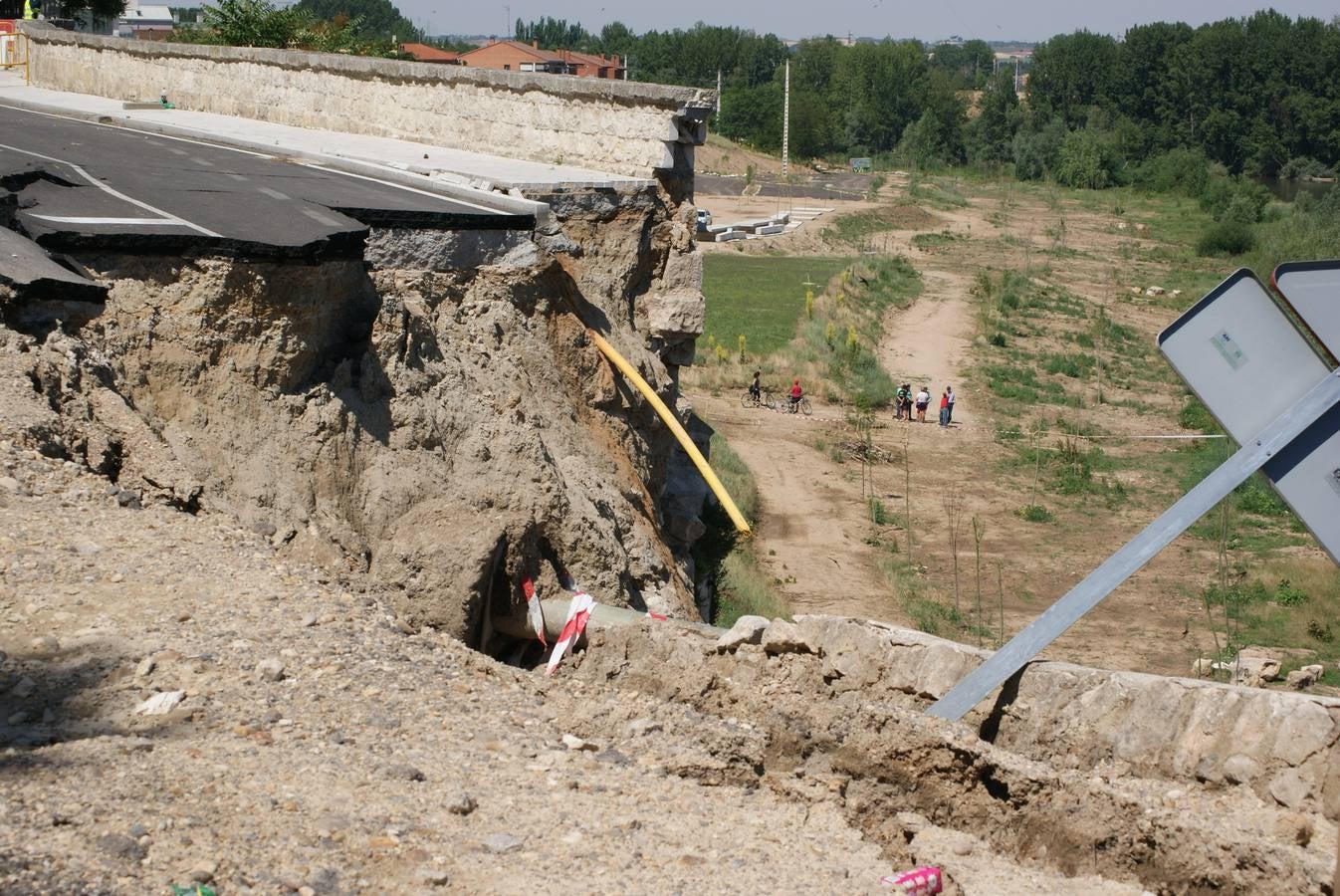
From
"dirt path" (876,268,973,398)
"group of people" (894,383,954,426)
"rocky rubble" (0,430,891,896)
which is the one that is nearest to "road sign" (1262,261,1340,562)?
"rocky rubble" (0,430,891,896)

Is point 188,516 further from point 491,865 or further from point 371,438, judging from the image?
point 491,865

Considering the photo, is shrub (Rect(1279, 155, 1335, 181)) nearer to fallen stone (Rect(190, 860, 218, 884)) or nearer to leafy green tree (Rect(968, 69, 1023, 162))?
leafy green tree (Rect(968, 69, 1023, 162))

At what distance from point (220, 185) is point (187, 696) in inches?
273

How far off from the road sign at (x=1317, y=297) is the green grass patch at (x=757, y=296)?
76.7 feet

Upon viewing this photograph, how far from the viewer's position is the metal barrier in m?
27.5

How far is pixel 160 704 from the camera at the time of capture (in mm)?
4766

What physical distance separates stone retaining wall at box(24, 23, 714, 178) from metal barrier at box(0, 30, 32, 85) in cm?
344

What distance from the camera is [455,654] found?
19.3ft

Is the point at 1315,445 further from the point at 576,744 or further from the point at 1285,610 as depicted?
the point at 1285,610

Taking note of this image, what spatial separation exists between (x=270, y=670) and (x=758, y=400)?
21794mm

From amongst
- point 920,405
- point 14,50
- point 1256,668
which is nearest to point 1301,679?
point 1256,668

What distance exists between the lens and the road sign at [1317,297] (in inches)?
152

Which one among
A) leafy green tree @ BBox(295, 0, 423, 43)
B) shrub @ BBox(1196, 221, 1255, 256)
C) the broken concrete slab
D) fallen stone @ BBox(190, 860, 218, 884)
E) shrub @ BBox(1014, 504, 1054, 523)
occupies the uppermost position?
leafy green tree @ BBox(295, 0, 423, 43)

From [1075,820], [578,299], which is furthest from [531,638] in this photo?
[578,299]
